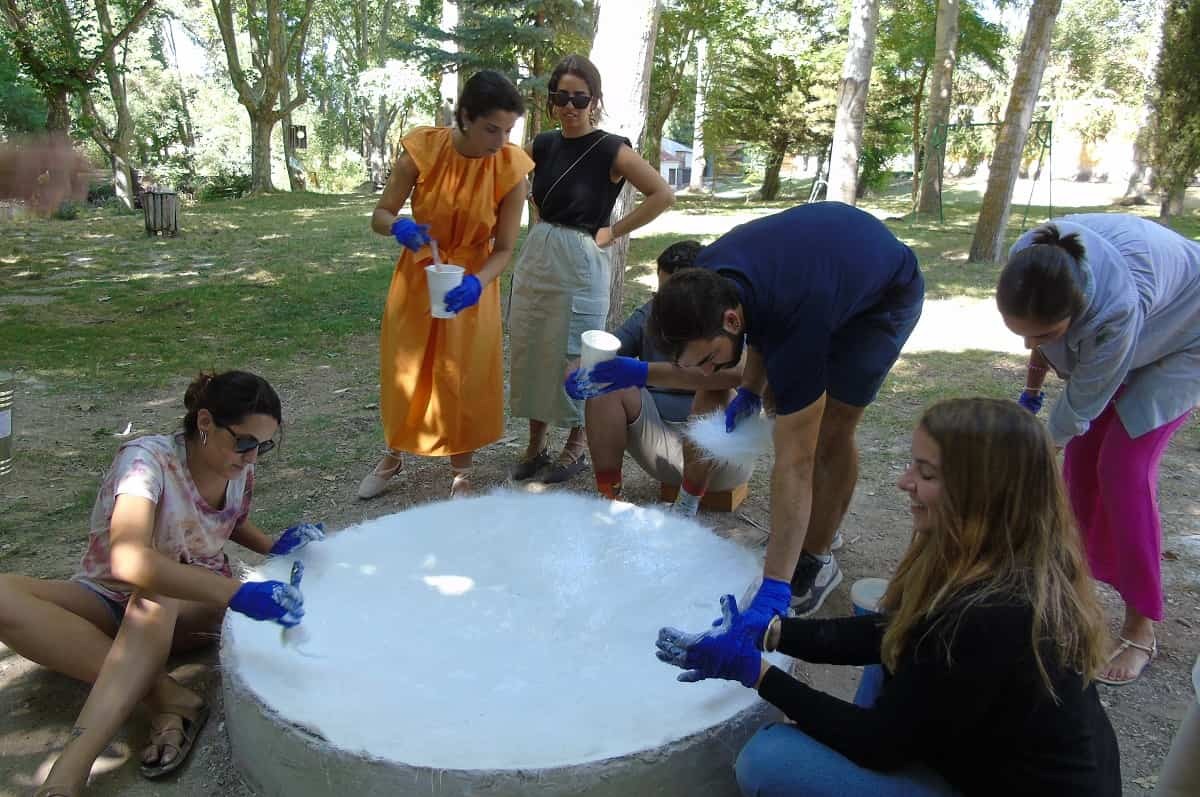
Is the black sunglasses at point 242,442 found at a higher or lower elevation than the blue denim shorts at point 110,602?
higher

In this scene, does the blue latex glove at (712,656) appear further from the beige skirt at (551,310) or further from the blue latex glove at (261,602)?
the beige skirt at (551,310)

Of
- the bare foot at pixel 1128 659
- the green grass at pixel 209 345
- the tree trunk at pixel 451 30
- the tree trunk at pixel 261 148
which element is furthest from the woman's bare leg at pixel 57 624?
the tree trunk at pixel 261 148

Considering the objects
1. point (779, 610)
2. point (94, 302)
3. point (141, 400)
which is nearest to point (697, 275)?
point (779, 610)

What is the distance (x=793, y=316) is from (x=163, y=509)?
1304 millimetres

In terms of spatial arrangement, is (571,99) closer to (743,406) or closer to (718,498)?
(743,406)

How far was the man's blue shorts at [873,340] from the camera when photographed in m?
1.97

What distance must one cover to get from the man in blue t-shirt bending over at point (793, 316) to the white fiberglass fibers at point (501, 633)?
31 cm

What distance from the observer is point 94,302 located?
18.8 ft

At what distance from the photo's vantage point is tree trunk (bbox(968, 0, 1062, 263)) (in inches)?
263

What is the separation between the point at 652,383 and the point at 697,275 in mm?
726

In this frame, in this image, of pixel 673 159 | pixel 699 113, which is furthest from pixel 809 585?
pixel 673 159

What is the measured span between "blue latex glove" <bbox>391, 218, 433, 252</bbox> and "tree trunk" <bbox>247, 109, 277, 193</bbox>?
1518 cm

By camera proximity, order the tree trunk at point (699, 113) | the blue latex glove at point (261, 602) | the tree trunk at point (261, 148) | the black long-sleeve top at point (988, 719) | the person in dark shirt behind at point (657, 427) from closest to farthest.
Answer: the black long-sleeve top at point (988, 719) < the blue latex glove at point (261, 602) < the person in dark shirt behind at point (657, 427) < the tree trunk at point (261, 148) < the tree trunk at point (699, 113)

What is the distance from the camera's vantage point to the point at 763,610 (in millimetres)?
1589
